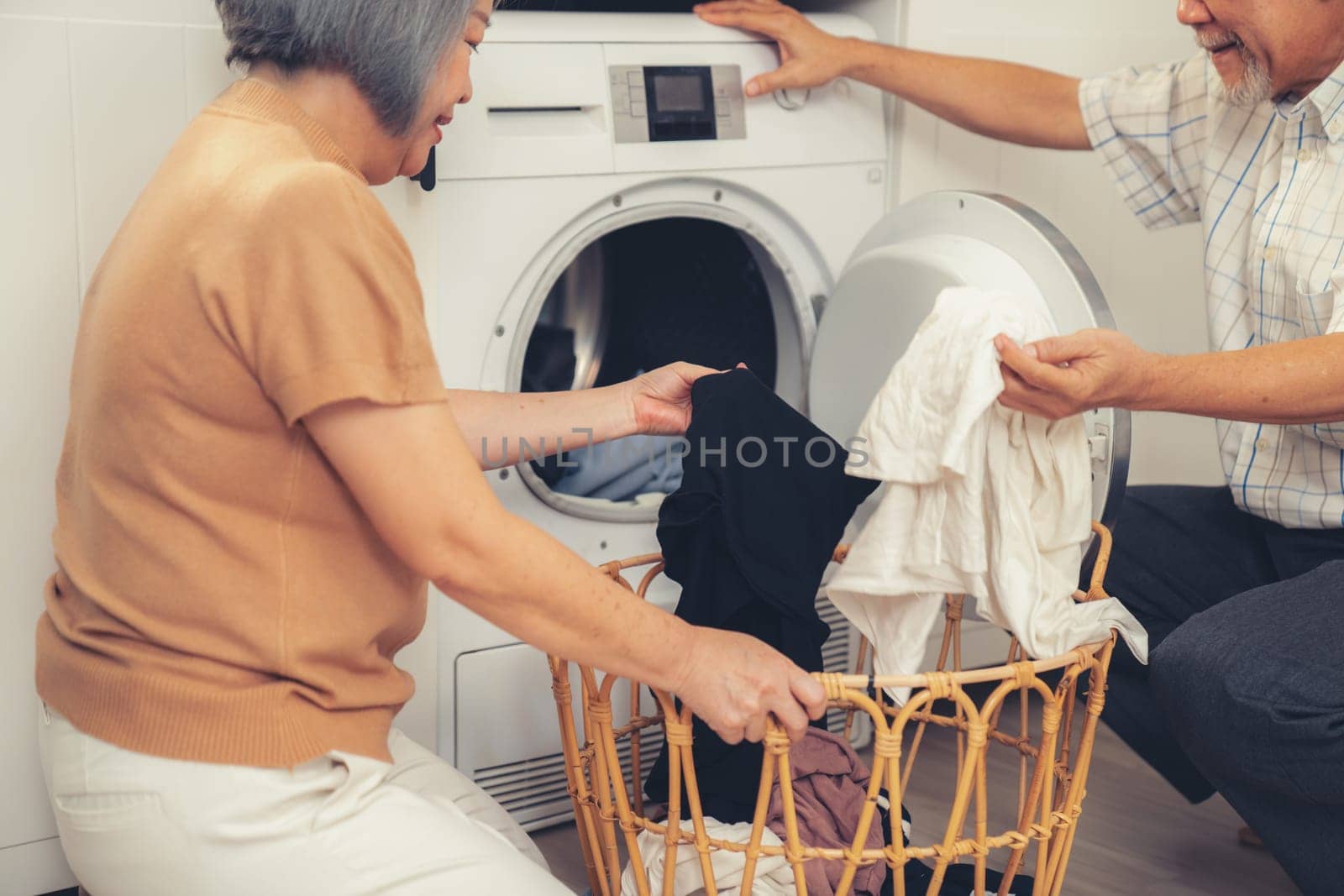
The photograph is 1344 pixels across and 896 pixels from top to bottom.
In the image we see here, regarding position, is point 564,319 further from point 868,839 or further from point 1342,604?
point 1342,604

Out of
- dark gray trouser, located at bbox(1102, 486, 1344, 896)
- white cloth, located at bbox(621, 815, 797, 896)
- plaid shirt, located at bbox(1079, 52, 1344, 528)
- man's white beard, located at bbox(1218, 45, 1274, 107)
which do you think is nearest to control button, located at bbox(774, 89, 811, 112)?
plaid shirt, located at bbox(1079, 52, 1344, 528)

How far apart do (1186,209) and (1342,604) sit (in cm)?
63

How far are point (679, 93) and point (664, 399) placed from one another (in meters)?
0.44

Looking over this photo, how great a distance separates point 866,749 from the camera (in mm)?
1903

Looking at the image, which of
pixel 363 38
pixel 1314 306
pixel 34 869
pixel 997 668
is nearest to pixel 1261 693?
pixel 997 668

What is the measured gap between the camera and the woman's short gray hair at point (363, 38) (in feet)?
3.12

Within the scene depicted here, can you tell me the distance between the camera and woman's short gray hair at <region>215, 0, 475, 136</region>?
0.95 metres

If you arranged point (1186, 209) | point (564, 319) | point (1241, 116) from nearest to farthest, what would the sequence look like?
point (1241, 116), point (1186, 209), point (564, 319)

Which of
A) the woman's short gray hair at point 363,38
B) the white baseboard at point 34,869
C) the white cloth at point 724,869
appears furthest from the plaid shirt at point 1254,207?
the white baseboard at point 34,869

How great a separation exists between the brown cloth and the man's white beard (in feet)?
2.84

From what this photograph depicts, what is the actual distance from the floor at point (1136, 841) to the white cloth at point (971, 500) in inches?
21.0

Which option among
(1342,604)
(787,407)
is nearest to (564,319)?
(787,407)

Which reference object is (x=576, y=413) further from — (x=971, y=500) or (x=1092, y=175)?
(x=1092, y=175)

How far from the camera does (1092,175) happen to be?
192 cm
